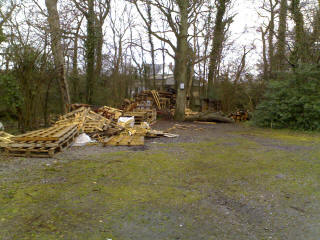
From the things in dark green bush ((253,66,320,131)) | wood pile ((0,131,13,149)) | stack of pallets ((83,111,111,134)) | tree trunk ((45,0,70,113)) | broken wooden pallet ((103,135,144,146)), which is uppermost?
tree trunk ((45,0,70,113))

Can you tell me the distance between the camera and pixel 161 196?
4.04 m

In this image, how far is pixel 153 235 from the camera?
2896 millimetres

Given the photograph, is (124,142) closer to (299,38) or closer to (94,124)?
(94,124)

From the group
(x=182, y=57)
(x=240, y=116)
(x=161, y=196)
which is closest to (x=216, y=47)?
(x=182, y=57)

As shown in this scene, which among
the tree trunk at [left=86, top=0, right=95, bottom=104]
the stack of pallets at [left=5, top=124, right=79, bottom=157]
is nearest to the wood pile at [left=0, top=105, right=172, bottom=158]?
the stack of pallets at [left=5, top=124, right=79, bottom=157]

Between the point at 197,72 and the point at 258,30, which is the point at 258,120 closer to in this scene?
the point at 258,30

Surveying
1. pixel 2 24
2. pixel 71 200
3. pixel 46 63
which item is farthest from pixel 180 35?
pixel 71 200

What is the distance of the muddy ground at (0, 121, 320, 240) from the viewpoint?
119 inches

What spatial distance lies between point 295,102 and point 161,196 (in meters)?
10.3

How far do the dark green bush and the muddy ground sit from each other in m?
5.62

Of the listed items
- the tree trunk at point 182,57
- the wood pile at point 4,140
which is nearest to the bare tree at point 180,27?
the tree trunk at point 182,57

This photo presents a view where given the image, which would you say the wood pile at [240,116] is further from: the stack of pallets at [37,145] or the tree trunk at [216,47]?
the stack of pallets at [37,145]

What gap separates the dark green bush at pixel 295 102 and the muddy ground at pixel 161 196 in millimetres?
5621

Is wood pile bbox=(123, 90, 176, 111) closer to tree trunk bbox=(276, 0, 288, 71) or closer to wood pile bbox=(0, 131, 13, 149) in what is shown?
tree trunk bbox=(276, 0, 288, 71)
